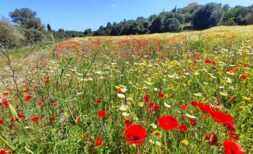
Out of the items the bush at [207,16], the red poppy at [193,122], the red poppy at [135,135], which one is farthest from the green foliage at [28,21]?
the bush at [207,16]

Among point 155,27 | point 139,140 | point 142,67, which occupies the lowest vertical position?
point 155,27

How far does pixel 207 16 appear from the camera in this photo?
200 ft

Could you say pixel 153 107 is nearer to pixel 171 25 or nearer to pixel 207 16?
pixel 171 25

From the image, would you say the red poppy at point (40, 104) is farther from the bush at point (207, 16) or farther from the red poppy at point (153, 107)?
the bush at point (207, 16)

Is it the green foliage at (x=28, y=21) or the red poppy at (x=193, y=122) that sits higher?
the green foliage at (x=28, y=21)

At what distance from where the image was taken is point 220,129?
2688 mm

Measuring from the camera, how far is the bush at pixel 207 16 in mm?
59575

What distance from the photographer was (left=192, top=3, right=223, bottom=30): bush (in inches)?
2345

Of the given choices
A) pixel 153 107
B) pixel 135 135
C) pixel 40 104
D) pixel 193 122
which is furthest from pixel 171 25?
pixel 135 135

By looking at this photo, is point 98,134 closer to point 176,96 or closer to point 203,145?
point 203,145

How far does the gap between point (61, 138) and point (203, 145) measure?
861mm

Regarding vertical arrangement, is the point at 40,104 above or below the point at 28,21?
below

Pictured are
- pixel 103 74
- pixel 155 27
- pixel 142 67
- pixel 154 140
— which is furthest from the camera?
pixel 155 27

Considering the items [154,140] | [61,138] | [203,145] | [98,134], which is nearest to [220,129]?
[203,145]
